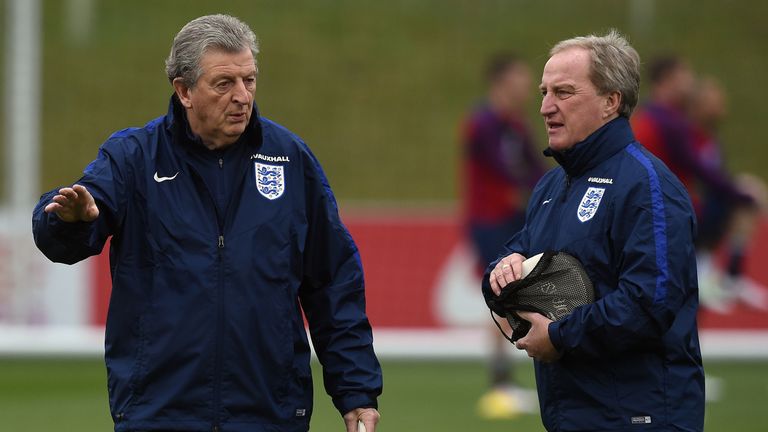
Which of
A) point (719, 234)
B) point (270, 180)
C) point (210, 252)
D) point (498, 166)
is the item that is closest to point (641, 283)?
point (270, 180)

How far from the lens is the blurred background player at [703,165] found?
8945 mm

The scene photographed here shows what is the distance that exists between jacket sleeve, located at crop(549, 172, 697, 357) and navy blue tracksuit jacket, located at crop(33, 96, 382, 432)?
0.87m

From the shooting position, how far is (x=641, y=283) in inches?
159

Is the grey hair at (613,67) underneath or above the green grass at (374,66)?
underneath

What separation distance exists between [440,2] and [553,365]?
2159cm

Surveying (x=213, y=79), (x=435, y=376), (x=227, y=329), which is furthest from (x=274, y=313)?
(x=435, y=376)

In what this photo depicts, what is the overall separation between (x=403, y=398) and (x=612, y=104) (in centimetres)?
593

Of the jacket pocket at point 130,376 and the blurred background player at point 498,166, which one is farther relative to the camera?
the blurred background player at point 498,166

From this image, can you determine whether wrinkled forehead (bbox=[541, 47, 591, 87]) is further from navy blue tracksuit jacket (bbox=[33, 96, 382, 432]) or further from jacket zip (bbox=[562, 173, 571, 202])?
navy blue tracksuit jacket (bbox=[33, 96, 382, 432])

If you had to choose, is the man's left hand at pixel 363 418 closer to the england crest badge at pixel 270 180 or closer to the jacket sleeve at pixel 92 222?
the england crest badge at pixel 270 180

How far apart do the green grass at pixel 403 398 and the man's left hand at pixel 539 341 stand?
440 centimetres

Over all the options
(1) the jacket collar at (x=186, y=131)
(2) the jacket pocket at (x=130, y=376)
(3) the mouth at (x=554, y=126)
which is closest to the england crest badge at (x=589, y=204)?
(3) the mouth at (x=554, y=126)

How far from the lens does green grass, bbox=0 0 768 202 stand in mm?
21797

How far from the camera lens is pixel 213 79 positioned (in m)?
4.17
